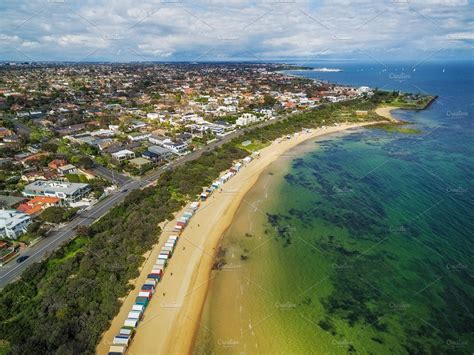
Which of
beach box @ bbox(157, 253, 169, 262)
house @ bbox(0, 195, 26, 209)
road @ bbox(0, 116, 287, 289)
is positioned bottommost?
beach box @ bbox(157, 253, 169, 262)

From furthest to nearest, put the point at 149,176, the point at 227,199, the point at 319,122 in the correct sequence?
the point at 319,122 → the point at 149,176 → the point at 227,199

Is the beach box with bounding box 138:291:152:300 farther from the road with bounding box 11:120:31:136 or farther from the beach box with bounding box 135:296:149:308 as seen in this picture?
the road with bounding box 11:120:31:136

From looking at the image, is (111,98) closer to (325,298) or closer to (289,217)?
(289,217)

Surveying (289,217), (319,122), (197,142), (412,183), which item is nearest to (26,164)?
(197,142)

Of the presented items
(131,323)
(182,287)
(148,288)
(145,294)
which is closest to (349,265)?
(182,287)

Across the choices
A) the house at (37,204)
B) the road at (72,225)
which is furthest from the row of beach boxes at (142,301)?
the house at (37,204)

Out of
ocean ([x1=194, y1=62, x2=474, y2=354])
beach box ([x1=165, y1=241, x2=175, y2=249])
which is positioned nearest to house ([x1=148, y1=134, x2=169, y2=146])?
ocean ([x1=194, y1=62, x2=474, y2=354])
